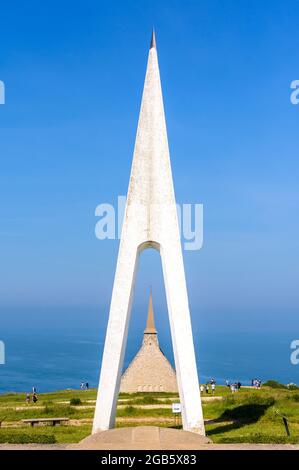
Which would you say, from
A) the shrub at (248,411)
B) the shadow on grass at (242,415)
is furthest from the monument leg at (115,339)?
the shrub at (248,411)

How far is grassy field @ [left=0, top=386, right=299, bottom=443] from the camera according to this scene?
18.4 meters

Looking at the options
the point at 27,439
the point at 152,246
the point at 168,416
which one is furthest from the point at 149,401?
the point at 27,439

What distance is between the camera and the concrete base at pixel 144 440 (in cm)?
1203

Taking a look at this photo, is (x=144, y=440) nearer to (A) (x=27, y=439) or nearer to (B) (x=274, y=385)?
(A) (x=27, y=439)

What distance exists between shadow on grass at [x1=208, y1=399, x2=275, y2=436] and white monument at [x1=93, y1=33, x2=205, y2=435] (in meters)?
2.96

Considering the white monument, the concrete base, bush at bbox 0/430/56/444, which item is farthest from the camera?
the white monument

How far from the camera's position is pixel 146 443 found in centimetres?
1213

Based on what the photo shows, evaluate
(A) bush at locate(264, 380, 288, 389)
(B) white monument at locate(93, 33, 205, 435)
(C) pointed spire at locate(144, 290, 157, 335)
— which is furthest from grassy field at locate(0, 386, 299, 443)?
(A) bush at locate(264, 380, 288, 389)

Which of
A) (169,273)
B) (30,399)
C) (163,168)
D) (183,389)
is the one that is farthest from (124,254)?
(30,399)

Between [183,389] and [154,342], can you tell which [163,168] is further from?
[154,342]

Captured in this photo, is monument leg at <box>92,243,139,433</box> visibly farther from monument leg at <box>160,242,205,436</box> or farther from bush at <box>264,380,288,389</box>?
bush at <box>264,380,288,389</box>

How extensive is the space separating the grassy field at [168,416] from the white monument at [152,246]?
1484 millimetres

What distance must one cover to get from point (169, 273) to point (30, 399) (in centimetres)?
1489

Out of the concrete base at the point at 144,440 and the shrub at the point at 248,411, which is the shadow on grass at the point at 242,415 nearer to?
the shrub at the point at 248,411
